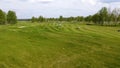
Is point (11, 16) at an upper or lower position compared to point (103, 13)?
lower

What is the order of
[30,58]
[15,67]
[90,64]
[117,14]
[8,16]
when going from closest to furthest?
[15,67]
[90,64]
[30,58]
[8,16]
[117,14]

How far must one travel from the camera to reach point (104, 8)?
103 m

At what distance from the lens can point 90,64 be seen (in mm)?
14094

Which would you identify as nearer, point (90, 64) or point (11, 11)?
point (90, 64)

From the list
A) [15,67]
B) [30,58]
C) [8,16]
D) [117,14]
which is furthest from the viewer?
[117,14]

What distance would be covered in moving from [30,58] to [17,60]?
124cm

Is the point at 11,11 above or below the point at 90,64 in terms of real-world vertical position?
above

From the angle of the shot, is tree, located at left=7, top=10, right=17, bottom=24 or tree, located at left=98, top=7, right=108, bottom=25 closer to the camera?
tree, located at left=7, top=10, right=17, bottom=24

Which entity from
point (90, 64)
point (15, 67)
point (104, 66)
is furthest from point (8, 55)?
point (104, 66)

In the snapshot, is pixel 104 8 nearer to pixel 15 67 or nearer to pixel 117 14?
pixel 117 14

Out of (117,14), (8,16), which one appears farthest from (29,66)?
(117,14)

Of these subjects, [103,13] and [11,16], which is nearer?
[11,16]

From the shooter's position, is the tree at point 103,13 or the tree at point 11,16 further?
the tree at point 103,13

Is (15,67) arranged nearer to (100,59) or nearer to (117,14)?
(100,59)
